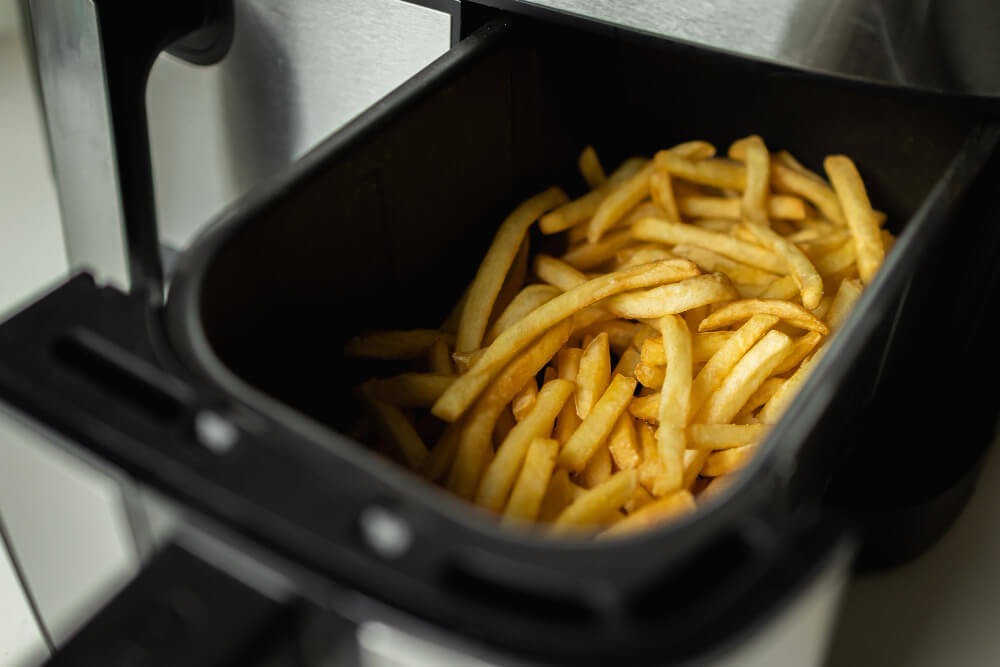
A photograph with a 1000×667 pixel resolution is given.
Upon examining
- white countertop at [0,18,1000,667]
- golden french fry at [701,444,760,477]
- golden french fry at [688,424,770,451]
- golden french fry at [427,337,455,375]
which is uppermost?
golden french fry at [688,424,770,451]

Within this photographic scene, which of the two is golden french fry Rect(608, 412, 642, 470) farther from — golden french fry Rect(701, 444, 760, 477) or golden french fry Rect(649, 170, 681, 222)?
golden french fry Rect(649, 170, 681, 222)

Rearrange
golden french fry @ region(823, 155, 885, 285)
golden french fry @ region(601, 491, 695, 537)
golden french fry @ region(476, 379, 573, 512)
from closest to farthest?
golden french fry @ region(601, 491, 695, 537) → golden french fry @ region(476, 379, 573, 512) → golden french fry @ region(823, 155, 885, 285)

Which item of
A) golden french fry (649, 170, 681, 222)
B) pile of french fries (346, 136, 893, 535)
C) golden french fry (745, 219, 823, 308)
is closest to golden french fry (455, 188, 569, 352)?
pile of french fries (346, 136, 893, 535)

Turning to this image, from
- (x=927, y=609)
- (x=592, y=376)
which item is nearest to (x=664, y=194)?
(x=592, y=376)

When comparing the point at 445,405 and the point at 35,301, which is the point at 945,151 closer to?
the point at 445,405

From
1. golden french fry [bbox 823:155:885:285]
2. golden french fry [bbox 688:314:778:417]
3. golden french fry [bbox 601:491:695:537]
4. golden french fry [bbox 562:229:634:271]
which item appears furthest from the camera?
golden french fry [bbox 562:229:634:271]

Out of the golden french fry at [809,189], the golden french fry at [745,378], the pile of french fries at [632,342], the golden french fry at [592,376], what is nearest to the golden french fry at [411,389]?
the pile of french fries at [632,342]

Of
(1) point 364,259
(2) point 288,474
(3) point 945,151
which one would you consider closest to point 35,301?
(2) point 288,474

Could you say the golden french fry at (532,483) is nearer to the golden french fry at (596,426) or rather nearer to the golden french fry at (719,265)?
the golden french fry at (596,426)
